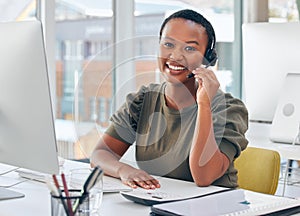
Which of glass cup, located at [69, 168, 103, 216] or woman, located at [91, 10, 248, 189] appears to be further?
woman, located at [91, 10, 248, 189]

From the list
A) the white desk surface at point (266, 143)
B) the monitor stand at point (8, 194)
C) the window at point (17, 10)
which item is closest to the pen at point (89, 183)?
the monitor stand at point (8, 194)

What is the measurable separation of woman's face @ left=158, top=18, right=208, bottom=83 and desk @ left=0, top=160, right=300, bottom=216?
402mm

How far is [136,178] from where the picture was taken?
5.60 ft

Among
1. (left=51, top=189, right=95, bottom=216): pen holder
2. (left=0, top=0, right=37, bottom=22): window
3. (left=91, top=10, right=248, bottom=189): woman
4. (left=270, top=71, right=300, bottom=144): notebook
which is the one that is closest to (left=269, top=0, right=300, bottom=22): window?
(left=270, top=71, right=300, bottom=144): notebook

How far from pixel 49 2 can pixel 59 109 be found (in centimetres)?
54

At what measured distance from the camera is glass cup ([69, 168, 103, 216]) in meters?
1.30

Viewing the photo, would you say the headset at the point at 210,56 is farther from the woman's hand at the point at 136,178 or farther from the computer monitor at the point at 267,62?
the computer monitor at the point at 267,62

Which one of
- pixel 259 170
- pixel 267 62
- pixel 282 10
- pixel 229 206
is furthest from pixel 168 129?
pixel 282 10

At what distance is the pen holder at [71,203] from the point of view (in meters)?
1.17

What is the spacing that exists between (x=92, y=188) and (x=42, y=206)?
11.1 inches

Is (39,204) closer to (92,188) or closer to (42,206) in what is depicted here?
(42,206)

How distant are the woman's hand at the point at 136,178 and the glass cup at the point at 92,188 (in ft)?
0.86

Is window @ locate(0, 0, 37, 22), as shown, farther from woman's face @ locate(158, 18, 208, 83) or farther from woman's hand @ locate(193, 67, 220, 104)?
woman's hand @ locate(193, 67, 220, 104)

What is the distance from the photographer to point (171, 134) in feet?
6.01
